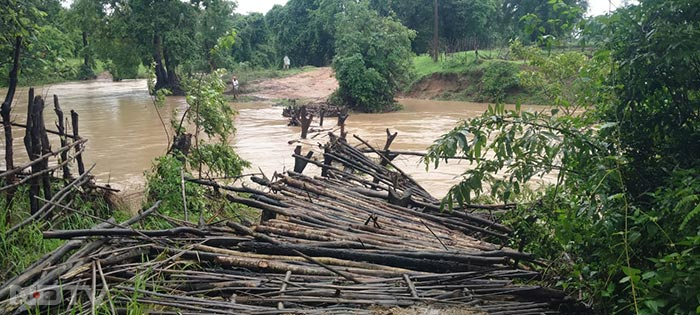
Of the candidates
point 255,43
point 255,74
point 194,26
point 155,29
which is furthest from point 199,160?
point 255,43

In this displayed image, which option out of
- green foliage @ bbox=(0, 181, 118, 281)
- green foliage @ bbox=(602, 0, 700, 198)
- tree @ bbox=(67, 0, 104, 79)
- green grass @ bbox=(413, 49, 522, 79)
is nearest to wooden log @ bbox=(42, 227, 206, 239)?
green foliage @ bbox=(0, 181, 118, 281)

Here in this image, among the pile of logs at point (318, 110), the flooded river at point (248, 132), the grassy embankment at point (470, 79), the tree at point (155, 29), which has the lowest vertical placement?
the flooded river at point (248, 132)

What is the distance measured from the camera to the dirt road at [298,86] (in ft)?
102

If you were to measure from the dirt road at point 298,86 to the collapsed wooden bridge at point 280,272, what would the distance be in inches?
1056

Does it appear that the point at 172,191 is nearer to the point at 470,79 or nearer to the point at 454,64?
the point at 470,79

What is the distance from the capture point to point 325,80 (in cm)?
3403

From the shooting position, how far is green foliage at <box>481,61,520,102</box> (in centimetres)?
2442

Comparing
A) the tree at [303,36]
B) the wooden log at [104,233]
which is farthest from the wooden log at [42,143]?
the tree at [303,36]

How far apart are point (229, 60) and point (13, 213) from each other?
2892cm

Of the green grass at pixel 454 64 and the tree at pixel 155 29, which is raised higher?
the tree at pixel 155 29

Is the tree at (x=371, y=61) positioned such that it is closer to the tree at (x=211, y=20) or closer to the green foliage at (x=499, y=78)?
the green foliage at (x=499, y=78)

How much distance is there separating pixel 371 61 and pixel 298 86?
1060cm

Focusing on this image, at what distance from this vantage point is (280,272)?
3154 mm

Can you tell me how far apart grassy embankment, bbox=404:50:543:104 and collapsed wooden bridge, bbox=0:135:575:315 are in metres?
20.3
